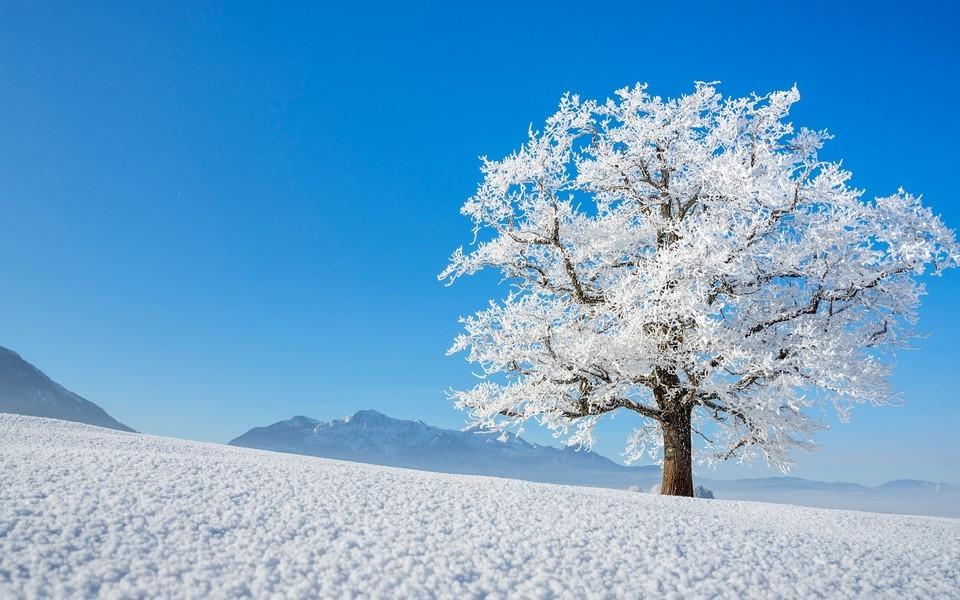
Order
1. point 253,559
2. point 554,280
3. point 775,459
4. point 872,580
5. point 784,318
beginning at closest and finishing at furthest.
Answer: point 253,559 < point 872,580 < point 784,318 < point 775,459 < point 554,280

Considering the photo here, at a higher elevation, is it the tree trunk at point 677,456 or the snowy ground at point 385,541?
the tree trunk at point 677,456

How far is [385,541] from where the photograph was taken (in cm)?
594

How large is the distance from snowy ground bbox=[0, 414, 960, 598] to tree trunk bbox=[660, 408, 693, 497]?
4.58 metres

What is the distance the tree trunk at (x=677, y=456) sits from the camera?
13.7 meters

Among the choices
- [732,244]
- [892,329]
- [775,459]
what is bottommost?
[775,459]

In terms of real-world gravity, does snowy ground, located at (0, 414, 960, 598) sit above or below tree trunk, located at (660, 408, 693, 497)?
below

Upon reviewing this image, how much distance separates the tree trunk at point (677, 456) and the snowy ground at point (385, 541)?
4583 millimetres

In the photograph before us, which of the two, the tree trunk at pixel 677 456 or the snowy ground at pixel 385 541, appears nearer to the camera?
the snowy ground at pixel 385 541

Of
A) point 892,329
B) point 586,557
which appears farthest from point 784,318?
point 586,557

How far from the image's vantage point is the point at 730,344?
1266 centimetres

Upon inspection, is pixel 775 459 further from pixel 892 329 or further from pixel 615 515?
pixel 615 515

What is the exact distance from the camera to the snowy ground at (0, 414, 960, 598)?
198 inches

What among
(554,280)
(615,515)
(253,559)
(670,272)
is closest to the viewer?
(253,559)

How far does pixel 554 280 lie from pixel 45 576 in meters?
12.1
